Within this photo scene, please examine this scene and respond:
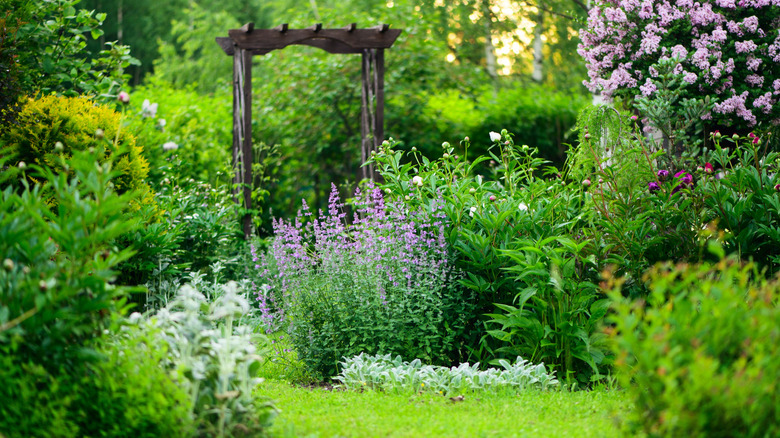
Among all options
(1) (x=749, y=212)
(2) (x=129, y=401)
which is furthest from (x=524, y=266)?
(2) (x=129, y=401)

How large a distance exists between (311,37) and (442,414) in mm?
5385

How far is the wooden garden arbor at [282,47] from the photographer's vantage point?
7402 millimetres

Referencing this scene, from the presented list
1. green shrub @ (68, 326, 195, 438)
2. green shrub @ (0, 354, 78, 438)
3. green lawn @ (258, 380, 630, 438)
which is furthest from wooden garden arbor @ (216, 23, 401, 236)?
green shrub @ (0, 354, 78, 438)

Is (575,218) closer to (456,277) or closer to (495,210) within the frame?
(495,210)

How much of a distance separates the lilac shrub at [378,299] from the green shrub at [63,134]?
4.63ft

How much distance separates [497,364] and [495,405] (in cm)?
72

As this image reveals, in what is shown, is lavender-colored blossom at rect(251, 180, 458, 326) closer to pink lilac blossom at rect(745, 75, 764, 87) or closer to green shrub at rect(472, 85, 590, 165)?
pink lilac blossom at rect(745, 75, 764, 87)

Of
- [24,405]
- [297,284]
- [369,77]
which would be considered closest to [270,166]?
[369,77]

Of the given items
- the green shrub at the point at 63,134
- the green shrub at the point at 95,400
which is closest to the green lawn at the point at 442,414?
the green shrub at the point at 95,400

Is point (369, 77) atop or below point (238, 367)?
atop

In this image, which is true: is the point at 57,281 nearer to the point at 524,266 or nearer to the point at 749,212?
the point at 524,266

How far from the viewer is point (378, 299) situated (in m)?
4.04

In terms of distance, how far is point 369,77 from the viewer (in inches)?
305

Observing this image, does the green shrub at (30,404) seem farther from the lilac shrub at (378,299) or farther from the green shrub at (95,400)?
the lilac shrub at (378,299)
